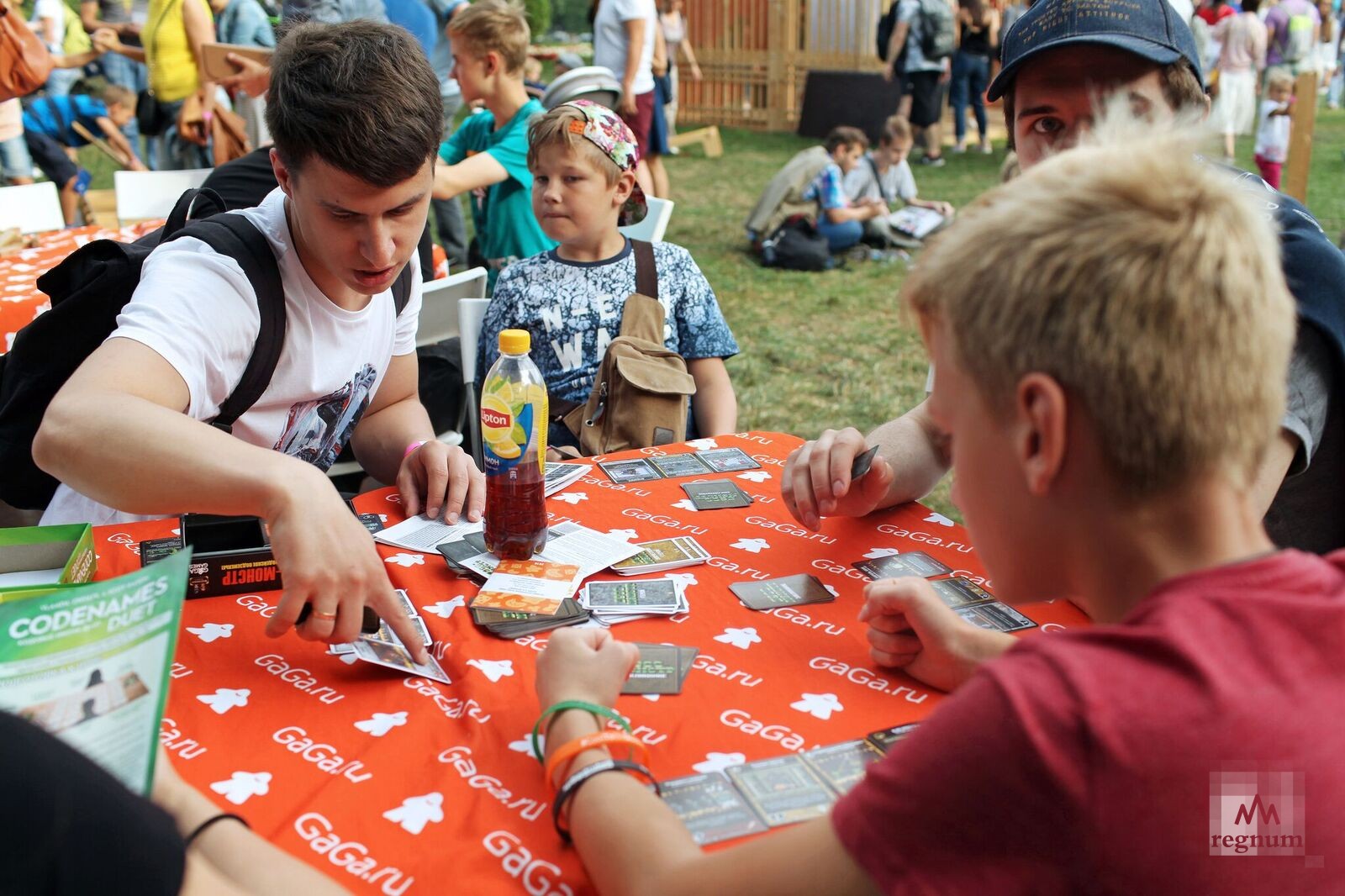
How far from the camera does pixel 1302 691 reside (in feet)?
2.81

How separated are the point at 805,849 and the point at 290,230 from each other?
1.63 m

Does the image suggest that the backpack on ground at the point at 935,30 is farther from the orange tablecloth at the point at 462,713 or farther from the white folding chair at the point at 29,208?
the orange tablecloth at the point at 462,713

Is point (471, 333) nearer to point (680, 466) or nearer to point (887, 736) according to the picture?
Answer: point (680, 466)

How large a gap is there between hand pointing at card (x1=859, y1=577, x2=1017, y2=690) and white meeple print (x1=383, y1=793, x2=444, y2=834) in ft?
2.11

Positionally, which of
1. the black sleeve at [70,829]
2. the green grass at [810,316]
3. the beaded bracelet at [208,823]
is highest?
the black sleeve at [70,829]

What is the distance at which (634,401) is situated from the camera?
9.86ft

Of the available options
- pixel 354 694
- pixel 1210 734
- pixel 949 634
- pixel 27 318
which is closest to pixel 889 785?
pixel 1210 734

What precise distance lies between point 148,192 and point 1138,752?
5725 millimetres

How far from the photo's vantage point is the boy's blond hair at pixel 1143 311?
883 mm

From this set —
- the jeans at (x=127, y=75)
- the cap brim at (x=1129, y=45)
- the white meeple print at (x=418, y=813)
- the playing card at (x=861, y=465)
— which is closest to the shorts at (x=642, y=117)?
the jeans at (x=127, y=75)

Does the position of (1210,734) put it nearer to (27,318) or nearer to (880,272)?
(27,318)

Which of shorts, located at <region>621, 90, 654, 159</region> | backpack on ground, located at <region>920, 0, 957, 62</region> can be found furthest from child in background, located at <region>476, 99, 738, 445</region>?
backpack on ground, located at <region>920, 0, 957, 62</region>

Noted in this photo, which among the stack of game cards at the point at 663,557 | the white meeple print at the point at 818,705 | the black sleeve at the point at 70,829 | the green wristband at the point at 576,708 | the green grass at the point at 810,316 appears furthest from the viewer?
the green grass at the point at 810,316

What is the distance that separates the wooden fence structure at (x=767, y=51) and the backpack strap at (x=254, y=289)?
15594 millimetres
